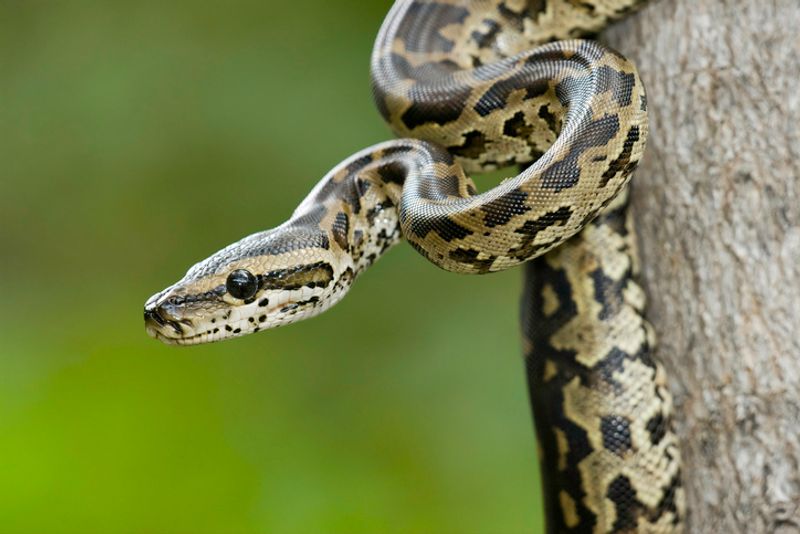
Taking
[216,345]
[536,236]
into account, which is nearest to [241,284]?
[536,236]

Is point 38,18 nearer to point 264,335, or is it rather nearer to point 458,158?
point 264,335

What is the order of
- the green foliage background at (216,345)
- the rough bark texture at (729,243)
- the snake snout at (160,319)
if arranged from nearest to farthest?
the rough bark texture at (729,243) → the snake snout at (160,319) → the green foliage background at (216,345)

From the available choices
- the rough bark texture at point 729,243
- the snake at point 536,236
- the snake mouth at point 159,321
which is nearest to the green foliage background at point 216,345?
the snake mouth at point 159,321

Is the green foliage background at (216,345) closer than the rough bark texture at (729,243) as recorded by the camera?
No

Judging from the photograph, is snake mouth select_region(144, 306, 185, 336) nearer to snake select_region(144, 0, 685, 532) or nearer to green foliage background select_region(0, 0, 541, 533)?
snake select_region(144, 0, 685, 532)

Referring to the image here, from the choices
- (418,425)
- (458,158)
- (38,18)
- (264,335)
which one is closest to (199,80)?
(38,18)

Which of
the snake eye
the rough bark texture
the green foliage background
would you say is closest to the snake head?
the snake eye

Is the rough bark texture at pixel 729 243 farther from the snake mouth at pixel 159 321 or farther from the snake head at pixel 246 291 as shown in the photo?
the snake mouth at pixel 159 321
